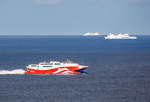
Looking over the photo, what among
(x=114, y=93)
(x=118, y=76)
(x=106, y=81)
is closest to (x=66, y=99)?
(x=114, y=93)

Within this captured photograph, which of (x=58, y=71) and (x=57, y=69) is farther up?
(x=57, y=69)

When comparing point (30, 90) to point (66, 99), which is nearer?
point (66, 99)

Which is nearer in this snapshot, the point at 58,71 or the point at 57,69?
the point at 57,69

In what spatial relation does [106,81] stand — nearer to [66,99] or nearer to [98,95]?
[98,95]

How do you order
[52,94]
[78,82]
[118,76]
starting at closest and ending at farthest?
[52,94] < [78,82] < [118,76]

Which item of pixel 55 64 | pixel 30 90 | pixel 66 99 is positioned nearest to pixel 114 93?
pixel 66 99

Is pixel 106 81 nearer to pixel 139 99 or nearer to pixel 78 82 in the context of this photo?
pixel 78 82

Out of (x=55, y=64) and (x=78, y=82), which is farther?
(x=55, y=64)

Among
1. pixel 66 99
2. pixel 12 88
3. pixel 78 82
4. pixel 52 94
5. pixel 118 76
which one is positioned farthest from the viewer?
pixel 118 76

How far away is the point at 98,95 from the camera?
74.3 metres

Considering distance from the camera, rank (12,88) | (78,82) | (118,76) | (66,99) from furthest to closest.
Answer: (118,76) → (78,82) → (12,88) → (66,99)

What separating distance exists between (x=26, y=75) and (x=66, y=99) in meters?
34.2

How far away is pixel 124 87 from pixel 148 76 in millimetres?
20106

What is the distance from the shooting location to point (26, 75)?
102438mm
